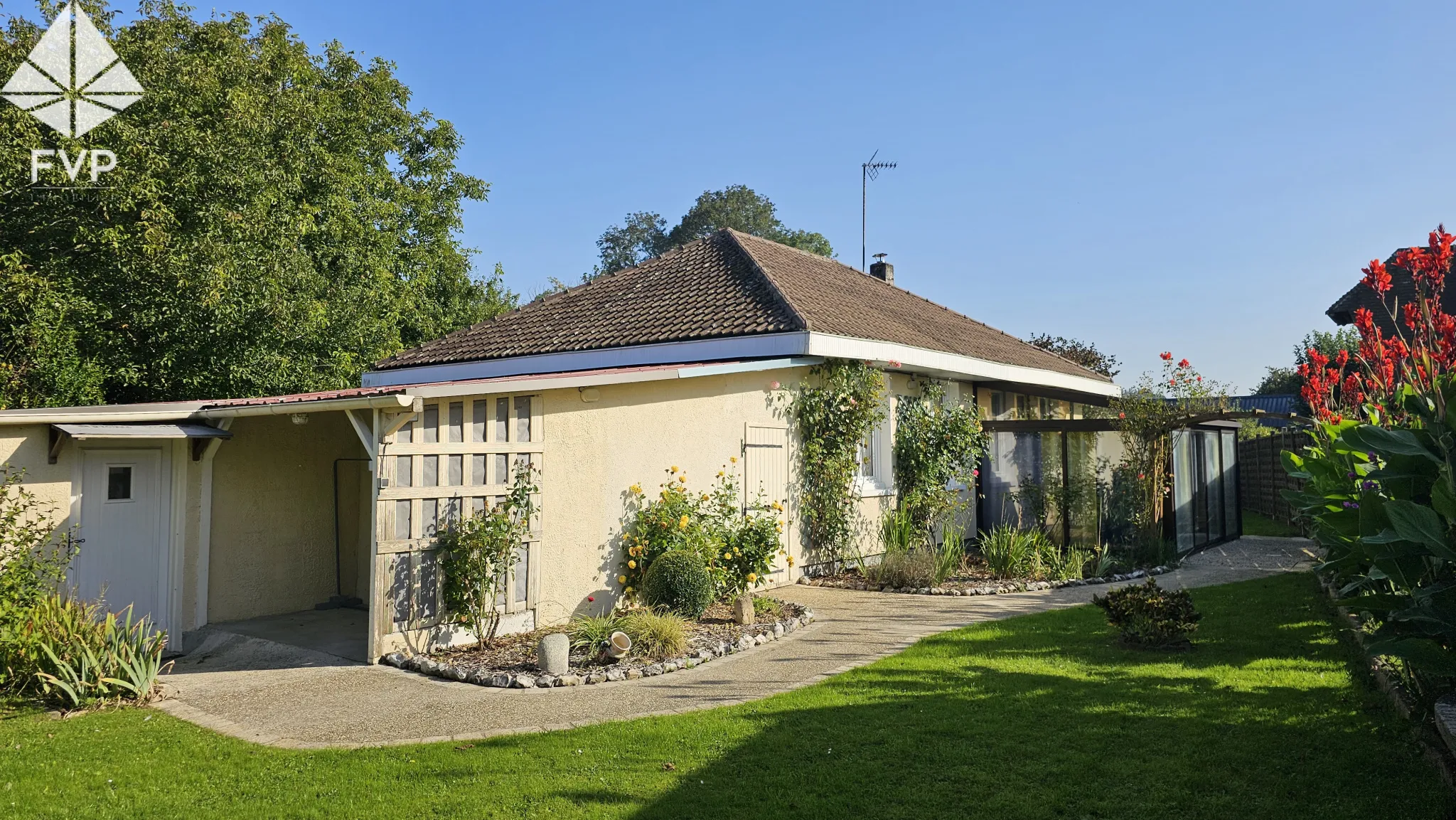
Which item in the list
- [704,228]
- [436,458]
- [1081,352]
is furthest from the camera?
[704,228]

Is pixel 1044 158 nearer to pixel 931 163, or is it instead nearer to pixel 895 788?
pixel 931 163

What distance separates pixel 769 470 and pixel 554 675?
5348mm

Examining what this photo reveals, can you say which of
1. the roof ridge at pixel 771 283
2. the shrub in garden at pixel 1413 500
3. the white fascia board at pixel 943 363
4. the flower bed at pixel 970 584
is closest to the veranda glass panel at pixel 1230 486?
the white fascia board at pixel 943 363

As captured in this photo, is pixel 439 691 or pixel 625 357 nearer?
pixel 439 691

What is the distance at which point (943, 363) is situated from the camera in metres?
14.7

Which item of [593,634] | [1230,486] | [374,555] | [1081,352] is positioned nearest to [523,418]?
[374,555]

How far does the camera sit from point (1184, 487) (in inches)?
560

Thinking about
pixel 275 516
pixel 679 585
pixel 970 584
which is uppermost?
pixel 275 516

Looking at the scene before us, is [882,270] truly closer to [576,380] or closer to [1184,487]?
[1184,487]

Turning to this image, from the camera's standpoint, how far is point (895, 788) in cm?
475

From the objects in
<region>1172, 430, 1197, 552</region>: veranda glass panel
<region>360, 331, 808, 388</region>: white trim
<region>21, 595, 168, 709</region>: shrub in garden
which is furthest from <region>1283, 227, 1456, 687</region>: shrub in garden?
<region>21, 595, 168, 709</region>: shrub in garden

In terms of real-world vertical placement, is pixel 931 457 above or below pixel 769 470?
above

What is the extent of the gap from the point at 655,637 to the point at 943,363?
8361 millimetres

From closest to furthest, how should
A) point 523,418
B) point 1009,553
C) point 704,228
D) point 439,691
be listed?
point 439,691, point 523,418, point 1009,553, point 704,228
